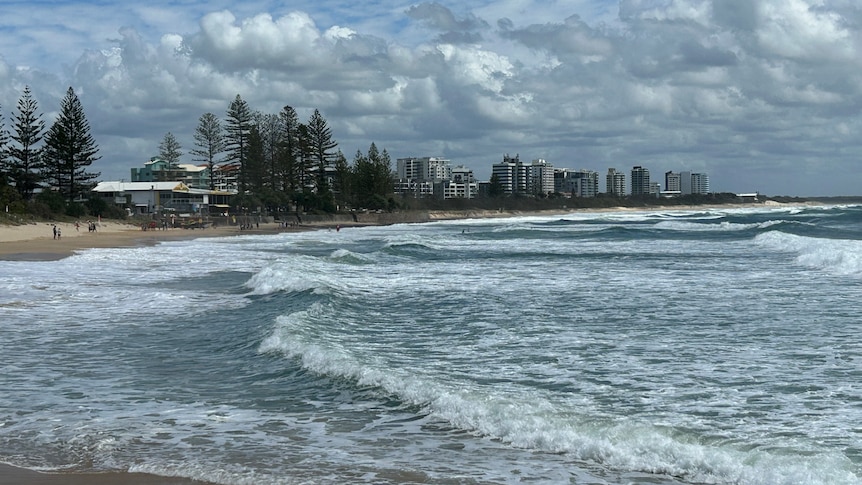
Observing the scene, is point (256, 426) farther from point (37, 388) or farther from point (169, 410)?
point (37, 388)

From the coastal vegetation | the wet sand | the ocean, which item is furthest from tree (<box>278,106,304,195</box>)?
the wet sand

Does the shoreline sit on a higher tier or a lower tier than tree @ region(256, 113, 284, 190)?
lower

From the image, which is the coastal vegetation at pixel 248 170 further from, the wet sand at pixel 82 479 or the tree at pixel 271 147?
the wet sand at pixel 82 479

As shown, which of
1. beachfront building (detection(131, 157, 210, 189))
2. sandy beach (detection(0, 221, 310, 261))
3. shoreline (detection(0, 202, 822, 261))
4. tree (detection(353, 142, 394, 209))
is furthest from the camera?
beachfront building (detection(131, 157, 210, 189))

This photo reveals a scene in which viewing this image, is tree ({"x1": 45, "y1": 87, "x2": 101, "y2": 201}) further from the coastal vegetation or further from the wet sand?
the wet sand

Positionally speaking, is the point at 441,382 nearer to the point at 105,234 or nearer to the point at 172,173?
the point at 105,234

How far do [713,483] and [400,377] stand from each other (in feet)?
13.8

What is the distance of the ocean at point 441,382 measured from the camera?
21.7 feet

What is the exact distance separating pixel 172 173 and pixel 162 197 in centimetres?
3112

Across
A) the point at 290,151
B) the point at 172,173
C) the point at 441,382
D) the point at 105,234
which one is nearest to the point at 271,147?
the point at 290,151

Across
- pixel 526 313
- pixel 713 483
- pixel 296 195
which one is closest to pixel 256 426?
pixel 713 483

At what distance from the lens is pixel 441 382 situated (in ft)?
30.7

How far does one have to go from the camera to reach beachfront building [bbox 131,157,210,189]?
118 metres

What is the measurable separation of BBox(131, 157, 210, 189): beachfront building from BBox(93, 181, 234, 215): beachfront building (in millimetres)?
27383
